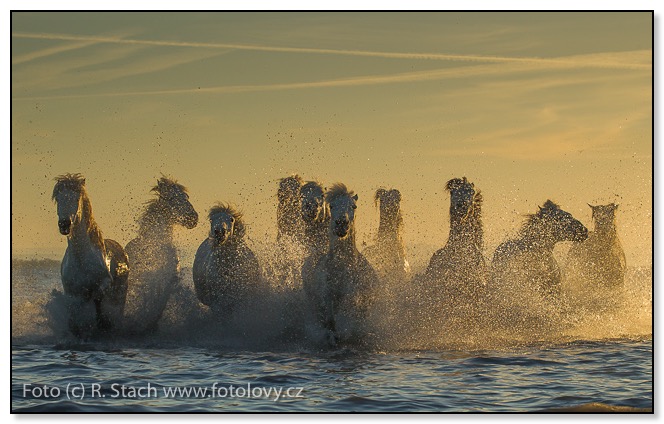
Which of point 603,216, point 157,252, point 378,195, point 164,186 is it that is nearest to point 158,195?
point 164,186

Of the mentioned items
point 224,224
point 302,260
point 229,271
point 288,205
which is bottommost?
point 229,271

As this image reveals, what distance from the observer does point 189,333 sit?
1653 cm

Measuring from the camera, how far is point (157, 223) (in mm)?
17750

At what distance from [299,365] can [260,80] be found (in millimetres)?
3283

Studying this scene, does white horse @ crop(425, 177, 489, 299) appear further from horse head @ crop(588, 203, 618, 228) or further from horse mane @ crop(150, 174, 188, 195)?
horse mane @ crop(150, 174, 188, 195)

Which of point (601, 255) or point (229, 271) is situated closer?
point (229, 271)

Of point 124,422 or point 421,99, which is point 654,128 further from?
point 124,422

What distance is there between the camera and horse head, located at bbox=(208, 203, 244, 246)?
53.3 ft

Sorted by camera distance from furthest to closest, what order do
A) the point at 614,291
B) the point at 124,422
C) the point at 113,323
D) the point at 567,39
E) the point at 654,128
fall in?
1. the point at 614,291
2. the point at 113,323
3. the point at 567,39
4. the point at 654,128
5. the point at 124,422

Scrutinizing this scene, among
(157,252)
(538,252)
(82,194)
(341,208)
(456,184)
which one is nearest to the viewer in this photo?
(341,208)

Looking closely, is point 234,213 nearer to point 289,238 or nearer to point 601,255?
point 289,238

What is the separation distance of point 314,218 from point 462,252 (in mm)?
2421

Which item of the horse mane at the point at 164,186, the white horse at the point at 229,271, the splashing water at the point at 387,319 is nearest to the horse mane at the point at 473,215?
the splashing water at the point at 387,319

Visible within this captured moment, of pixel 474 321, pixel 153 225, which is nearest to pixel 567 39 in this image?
pixel 474 321
